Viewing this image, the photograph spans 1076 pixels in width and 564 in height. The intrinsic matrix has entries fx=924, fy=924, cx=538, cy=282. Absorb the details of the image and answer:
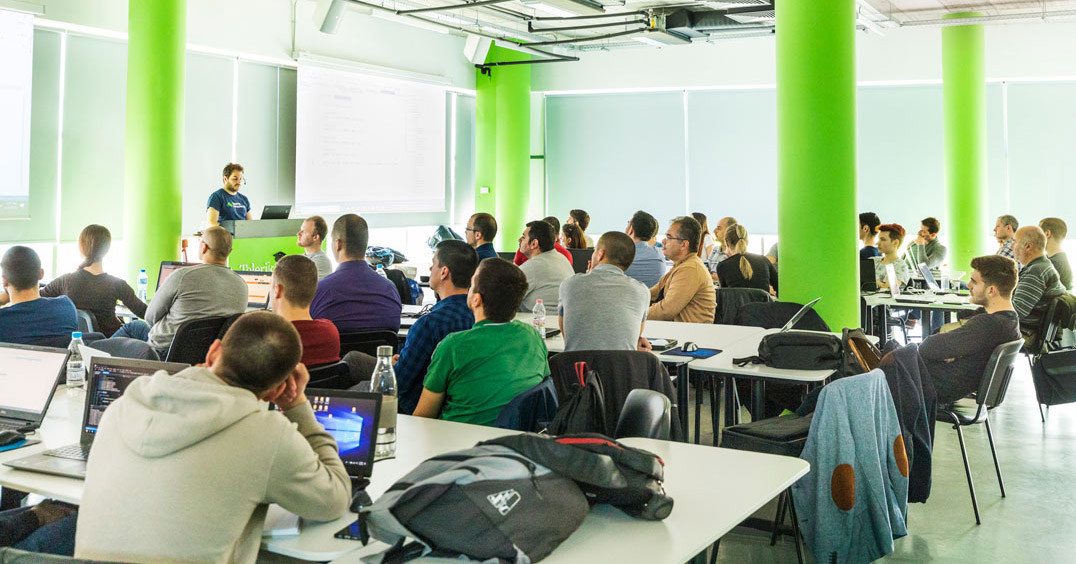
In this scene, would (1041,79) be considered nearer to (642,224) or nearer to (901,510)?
(642,224)

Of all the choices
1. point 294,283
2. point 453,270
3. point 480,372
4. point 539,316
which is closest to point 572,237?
point 539,316

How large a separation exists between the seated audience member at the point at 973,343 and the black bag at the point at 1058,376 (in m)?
1.21

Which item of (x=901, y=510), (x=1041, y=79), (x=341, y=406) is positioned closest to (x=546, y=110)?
(x=1041, y=79)

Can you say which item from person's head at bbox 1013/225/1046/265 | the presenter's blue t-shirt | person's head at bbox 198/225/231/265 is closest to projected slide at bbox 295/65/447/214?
the presenter's blue t-shirt

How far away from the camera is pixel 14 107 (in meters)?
7.78

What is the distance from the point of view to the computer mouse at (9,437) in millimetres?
2771

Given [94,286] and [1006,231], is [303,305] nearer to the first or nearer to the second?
[94,286]

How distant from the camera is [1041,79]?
12.1m

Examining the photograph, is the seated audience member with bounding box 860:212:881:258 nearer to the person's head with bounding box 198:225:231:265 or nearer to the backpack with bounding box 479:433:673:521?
the person's head with bounding box 198:225:231:265

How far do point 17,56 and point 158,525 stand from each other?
7292mm

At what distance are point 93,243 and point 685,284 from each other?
12.2 feet

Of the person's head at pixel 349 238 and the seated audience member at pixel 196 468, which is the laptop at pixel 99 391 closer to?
the seated audience member at pixel 196 468

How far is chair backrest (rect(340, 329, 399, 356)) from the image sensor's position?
15.6 feet

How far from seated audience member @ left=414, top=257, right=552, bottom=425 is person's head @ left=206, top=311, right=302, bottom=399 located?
44.5 inches
